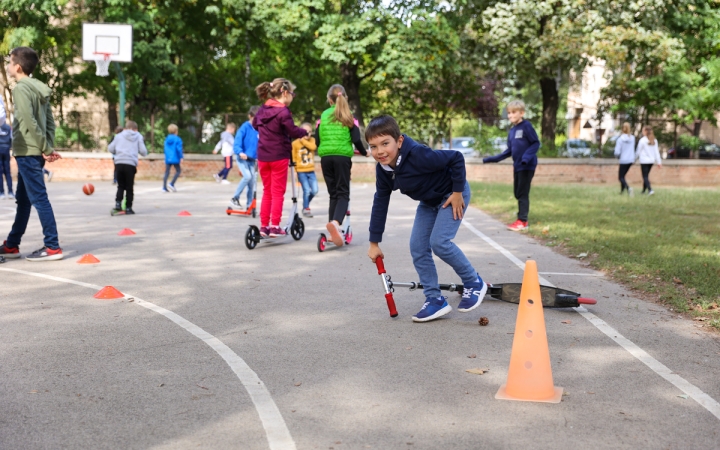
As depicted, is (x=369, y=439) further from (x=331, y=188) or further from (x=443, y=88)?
(x=443, y=88)

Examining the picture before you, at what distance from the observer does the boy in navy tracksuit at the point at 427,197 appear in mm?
6035

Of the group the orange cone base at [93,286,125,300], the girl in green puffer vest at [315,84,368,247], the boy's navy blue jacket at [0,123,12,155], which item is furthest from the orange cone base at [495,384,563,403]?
the boy's navy blue jacket at [0,123,12,155]

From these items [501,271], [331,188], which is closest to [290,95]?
[331,188]

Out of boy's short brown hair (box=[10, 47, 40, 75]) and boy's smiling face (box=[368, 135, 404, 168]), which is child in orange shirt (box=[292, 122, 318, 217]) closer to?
boy's short brown hair (box=[10, 47, 40, 75])

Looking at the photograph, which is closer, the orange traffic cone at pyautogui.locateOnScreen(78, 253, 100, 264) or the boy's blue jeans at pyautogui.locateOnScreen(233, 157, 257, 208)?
the orange traffic cone at pyautogui.locateOnScreen(78, 253, 100, 264)

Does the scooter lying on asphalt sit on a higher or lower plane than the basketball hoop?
lower

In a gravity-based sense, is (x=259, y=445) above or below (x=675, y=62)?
below

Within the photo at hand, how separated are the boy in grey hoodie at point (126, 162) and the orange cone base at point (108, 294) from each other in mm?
7950

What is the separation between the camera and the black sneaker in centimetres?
937

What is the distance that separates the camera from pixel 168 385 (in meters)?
4.74

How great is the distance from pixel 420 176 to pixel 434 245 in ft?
1.78

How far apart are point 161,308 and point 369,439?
3408 mm

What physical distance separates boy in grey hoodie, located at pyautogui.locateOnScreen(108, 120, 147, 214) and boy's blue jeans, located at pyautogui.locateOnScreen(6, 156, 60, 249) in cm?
547

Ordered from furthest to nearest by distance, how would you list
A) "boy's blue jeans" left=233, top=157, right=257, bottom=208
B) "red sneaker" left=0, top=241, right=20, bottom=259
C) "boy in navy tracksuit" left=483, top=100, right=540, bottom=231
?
"boy's blue jeans" left=233, top=157, right=257, bottom=208 < "boy in navy tracksuit" left=483, top=100, right=540, bottom=231 < "red sneaker" left=0, top=241, right=20, bottom=259
